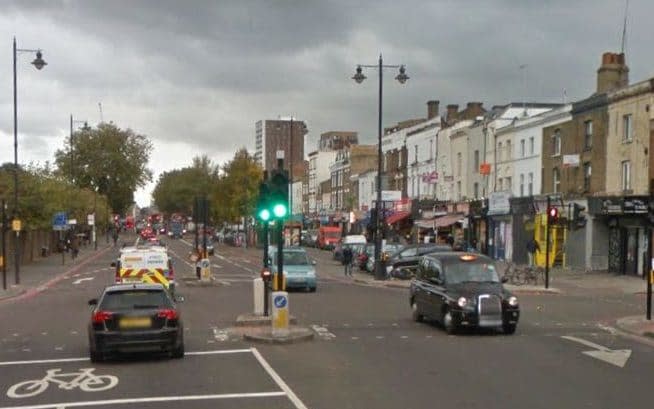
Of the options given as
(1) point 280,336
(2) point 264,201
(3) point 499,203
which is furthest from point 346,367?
(3) point 499,203

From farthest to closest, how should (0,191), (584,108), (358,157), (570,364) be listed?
(358,157) → (0,191) → (584,108) → (570,364)

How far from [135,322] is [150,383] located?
2069mm

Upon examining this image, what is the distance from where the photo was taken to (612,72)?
48438mm

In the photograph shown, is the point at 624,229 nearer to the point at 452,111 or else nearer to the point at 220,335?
the point at 220,335

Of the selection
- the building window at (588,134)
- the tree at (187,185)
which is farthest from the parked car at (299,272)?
the tree at (187,185)

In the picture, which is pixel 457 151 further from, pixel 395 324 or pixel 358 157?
pixel 395 324

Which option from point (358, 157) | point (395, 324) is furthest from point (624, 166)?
point (358, 157)

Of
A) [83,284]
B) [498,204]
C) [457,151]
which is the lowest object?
[83,284]

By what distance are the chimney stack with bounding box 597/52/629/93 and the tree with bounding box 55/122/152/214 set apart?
8526cm

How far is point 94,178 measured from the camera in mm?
123125

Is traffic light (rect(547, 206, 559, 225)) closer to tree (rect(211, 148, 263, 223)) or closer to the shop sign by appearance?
the shop sign

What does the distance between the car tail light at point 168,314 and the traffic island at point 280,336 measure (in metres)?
2.94

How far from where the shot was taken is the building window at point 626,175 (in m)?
43.0

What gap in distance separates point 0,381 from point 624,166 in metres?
35.6
